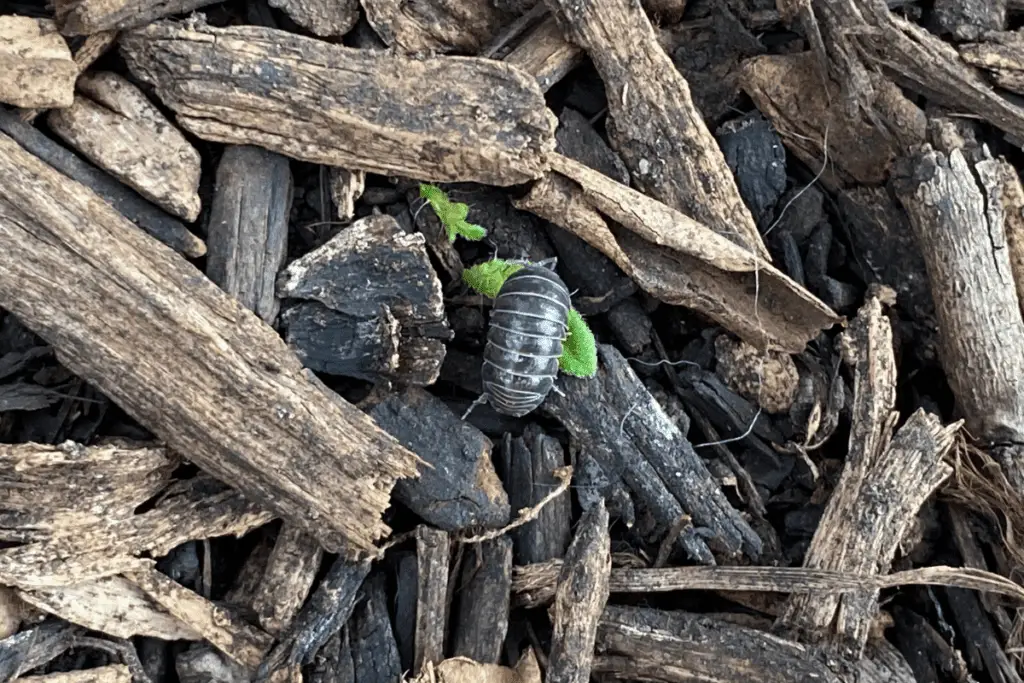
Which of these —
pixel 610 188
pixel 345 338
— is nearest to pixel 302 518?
pixel 345 338

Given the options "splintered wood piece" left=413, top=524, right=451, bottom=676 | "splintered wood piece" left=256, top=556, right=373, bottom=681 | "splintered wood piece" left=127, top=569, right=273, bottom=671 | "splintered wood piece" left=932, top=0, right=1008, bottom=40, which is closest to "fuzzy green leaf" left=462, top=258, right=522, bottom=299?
"splintered wood piece" left=413, top=524, right=451, bottom=676

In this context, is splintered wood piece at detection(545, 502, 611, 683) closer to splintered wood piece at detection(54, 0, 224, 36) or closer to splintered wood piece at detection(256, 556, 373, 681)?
splintered wood piece at detection(256, 556, 373, 681)

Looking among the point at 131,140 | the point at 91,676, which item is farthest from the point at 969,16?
the point at 91,676

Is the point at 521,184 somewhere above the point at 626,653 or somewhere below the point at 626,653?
above

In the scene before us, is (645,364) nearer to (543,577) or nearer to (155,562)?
(543,577)

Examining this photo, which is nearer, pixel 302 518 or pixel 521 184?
pixel 302 518

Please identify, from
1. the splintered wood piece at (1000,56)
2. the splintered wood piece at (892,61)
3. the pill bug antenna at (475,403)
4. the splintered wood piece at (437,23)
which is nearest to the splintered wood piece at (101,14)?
the splintered wood piece at (437,23)
